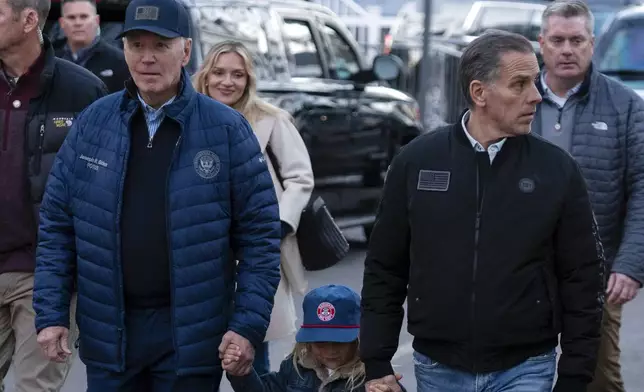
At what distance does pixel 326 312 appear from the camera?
564 centimetres

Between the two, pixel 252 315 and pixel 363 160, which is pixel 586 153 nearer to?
pixel 252 315

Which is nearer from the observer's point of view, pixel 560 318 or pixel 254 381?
pixel 560 318

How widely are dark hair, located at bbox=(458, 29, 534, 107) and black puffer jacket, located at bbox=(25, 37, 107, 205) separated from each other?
1.81m

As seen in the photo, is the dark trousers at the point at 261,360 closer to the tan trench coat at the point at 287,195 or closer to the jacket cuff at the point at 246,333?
the tan trench coat at the point at 287,195

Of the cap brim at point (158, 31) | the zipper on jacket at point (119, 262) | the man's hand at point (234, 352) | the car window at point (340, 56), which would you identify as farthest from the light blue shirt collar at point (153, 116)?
the car window at point (340, 56)

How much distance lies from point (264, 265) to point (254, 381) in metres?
0.43

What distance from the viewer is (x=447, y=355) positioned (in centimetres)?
471

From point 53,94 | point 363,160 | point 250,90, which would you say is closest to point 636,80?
point 363,160

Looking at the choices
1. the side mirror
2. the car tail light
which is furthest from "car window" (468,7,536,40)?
the side mirror

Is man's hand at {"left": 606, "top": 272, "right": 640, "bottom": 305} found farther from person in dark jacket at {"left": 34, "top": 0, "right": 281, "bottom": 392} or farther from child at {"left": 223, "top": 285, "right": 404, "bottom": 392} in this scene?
person in dark jacket at {"left": 34, "top": 0, "right": 281, "bottom": 392}

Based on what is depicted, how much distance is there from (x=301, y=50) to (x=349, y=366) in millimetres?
6684

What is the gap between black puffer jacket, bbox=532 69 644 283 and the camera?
20.4 feet

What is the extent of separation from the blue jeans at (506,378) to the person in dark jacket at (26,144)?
1.87 m

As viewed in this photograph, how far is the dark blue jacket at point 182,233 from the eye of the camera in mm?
4977
